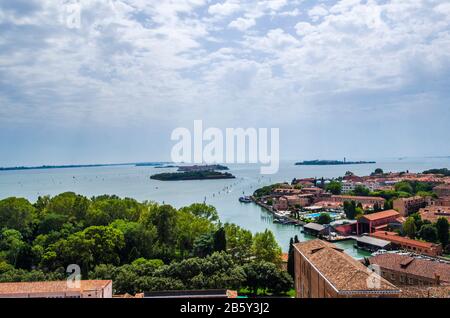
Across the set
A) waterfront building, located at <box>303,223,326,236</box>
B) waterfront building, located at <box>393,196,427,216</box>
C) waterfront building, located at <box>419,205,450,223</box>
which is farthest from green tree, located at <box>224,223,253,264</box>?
waterfront building, located at <box>393,196,427,216</box>

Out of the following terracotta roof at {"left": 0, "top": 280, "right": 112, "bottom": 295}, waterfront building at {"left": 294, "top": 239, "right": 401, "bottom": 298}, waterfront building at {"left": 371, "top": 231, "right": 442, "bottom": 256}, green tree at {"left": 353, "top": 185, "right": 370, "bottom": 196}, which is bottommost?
waterfront building at {"left": 371, "top": 231, "right": 442, "bottom": 256}

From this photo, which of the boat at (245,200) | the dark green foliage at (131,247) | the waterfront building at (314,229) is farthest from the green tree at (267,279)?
the boat at (245,200)

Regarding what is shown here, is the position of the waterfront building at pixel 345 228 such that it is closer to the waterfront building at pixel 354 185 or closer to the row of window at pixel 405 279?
the row of window at pixel 405 279

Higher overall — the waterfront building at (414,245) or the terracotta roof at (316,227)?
the waterfront building at (414,245)

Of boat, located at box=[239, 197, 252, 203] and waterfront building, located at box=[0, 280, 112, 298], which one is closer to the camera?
waterfront building, located at box=[0, 280, 112, 298]

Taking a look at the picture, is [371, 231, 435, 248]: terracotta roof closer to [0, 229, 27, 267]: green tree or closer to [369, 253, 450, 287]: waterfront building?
[369, 253, 450, 287]: waterfront building
